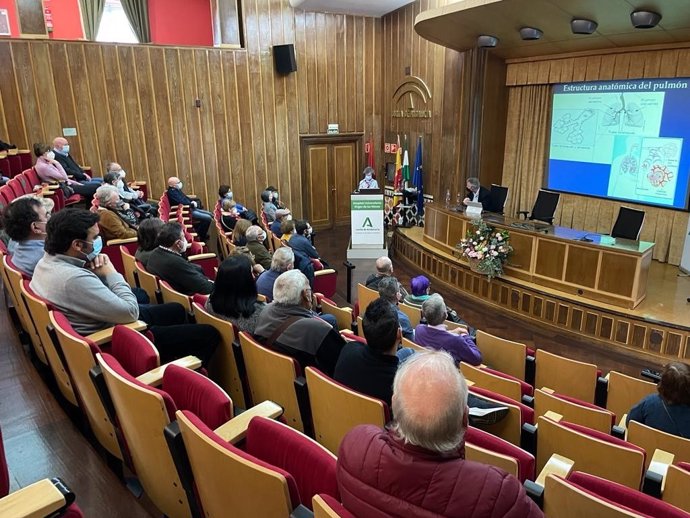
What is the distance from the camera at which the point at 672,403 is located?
2.37 meters

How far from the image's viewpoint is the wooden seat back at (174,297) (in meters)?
2.85

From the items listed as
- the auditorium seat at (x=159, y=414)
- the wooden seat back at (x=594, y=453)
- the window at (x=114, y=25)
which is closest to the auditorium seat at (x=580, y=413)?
the wooden seat back at (x=594, y=453)

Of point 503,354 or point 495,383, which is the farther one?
point 503,354

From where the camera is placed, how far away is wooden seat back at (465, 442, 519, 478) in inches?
60.2

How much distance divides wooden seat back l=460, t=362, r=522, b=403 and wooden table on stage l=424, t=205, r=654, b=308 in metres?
3.07

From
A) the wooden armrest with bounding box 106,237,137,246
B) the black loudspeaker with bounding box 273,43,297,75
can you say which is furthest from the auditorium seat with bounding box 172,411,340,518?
the black loudspeaker with bounding box 273,43,297,75

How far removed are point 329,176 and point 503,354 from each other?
7298 mm

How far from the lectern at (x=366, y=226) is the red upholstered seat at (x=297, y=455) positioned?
584 cm

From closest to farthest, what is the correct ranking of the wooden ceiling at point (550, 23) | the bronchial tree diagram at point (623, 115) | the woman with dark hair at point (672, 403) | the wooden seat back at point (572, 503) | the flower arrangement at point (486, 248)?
1. the wooden seat back at point (572, 503)
2. the woman with dark hair at point (672, 403)
3. the wooden ceiling at point (550, 23)
4. the flower arrangement at point (486, 248)
5. the bronchial tree diagram at point (623, 115)

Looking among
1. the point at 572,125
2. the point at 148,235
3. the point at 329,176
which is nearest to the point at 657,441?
the point at 148,235

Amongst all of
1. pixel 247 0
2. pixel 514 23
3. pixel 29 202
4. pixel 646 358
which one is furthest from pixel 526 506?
pixel 247 0

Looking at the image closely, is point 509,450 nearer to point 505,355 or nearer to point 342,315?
point 505,355

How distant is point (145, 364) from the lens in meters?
1.90

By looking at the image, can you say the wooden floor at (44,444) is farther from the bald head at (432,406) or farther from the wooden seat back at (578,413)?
Result: the wooden seat back at (578,413)
